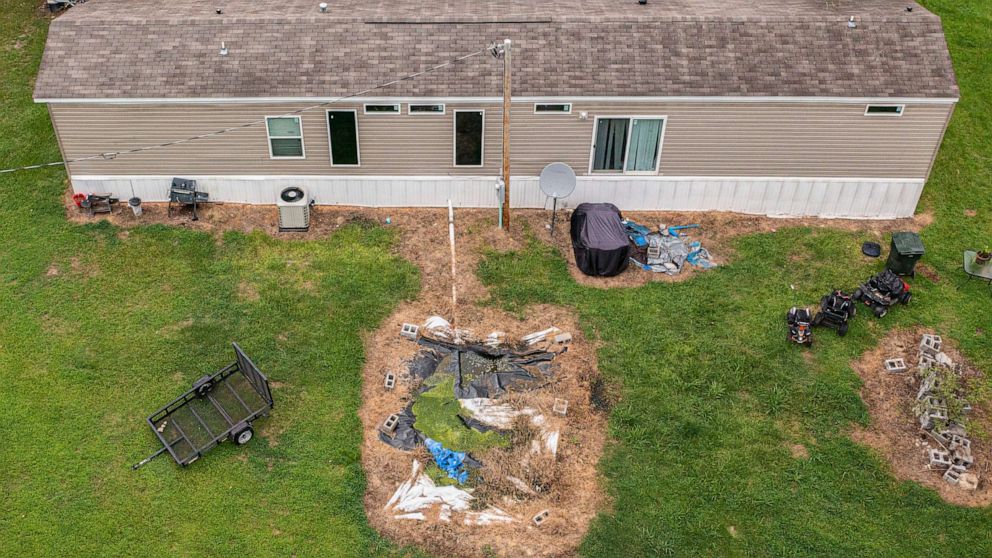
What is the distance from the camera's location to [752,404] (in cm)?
1422

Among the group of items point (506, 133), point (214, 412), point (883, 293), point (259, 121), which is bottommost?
point (214, 412)

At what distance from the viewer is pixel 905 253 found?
53.8 ft

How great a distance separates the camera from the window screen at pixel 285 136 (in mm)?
17734

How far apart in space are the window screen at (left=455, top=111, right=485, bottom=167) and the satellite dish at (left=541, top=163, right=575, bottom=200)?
63.9 inches

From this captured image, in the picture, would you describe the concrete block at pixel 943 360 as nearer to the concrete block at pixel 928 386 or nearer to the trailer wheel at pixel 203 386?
the concrete block at pixel 928 386

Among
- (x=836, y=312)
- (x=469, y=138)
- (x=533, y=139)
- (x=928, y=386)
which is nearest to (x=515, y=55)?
(x=533, y=139)

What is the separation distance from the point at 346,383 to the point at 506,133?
21.1ft

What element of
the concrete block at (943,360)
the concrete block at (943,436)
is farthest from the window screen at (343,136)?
the concrete block at (943,436)

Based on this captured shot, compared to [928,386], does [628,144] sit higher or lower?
higher

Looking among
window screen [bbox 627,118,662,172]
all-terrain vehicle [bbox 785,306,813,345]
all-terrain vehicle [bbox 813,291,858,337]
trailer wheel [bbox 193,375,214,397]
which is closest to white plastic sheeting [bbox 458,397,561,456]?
trailer wheel [bbox 193,375,214,397]

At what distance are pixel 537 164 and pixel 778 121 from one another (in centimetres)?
556

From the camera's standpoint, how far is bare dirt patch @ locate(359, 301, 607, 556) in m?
12.1

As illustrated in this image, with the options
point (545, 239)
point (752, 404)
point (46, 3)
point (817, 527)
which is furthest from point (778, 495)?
point (46, 3)

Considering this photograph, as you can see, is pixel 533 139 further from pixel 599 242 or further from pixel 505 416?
pixel 505 416
